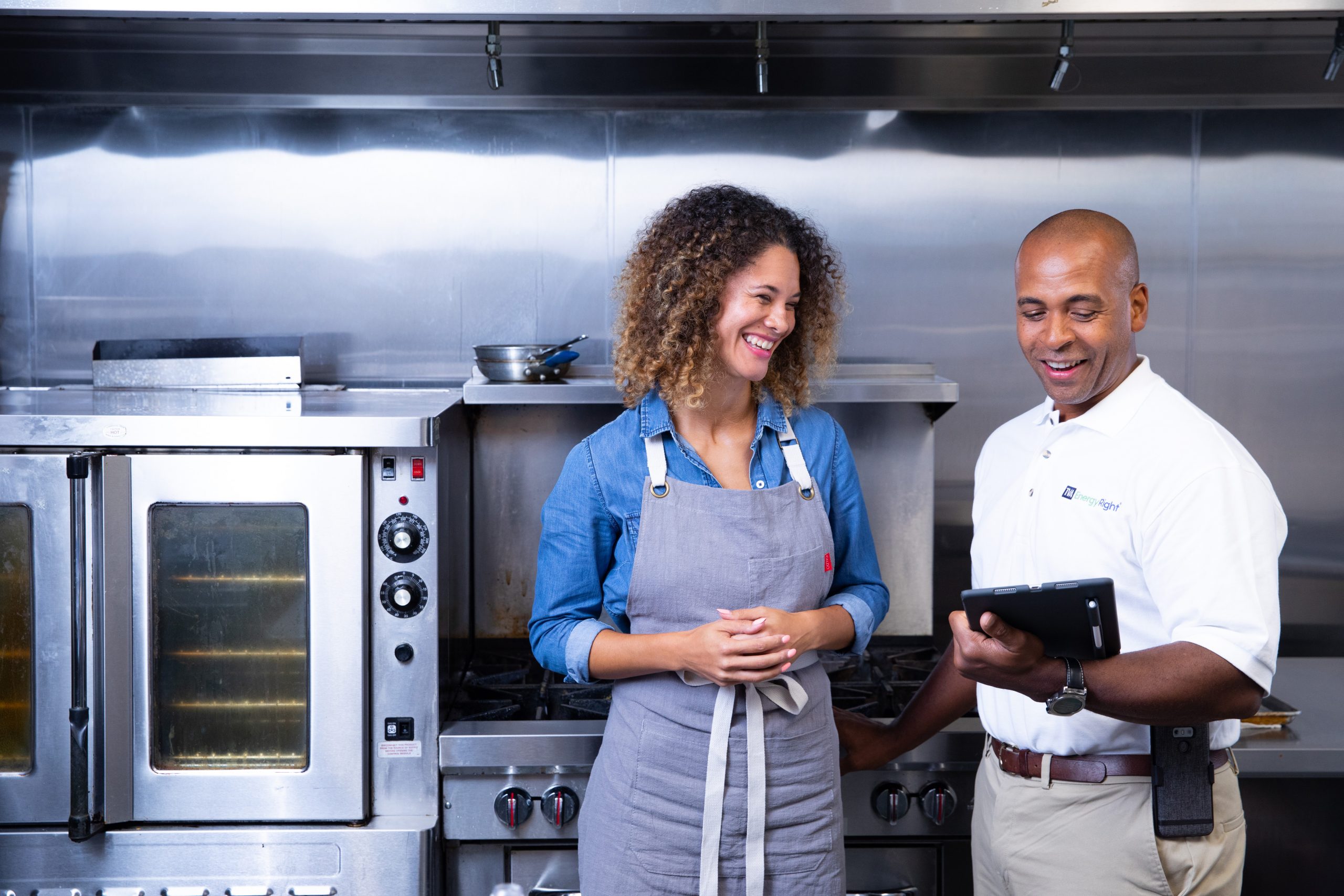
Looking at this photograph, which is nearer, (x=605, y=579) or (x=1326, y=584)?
(x=605, y=579)

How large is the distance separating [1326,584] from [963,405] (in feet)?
3.37

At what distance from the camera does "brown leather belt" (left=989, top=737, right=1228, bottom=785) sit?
1459 millimetres

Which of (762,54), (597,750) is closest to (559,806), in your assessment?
(597,750)

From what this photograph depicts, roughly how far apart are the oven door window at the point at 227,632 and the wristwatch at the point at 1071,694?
1.27 meters

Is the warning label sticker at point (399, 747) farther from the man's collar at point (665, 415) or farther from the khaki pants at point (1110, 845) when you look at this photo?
the khaki pants at point (1110, 845)

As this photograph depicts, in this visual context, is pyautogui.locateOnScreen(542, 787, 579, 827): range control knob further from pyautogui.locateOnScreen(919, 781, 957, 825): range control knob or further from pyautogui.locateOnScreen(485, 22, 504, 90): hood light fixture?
pyautogui.locateOnScreen(485, 22, 504, 90): hood light fixture

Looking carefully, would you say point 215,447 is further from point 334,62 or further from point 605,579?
A: point 334,62

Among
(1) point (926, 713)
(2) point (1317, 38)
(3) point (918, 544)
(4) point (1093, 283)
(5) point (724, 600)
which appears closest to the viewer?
(4) point (1093, 283)

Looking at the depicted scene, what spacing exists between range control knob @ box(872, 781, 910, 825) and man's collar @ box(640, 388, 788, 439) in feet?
2.53

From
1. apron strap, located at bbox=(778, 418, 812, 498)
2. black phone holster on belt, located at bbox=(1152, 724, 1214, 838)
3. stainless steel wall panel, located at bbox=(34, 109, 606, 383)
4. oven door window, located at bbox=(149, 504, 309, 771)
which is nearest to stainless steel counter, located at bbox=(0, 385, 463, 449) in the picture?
oven door window, located at bbox=(149, 504, 309, 771)

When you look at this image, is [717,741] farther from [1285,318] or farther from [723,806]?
[1285,318]

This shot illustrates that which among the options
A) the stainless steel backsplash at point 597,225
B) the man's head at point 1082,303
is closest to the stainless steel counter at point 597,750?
the man's head at point 1082,303

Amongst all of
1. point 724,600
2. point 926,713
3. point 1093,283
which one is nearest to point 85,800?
point 724,600

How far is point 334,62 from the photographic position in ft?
7.84
